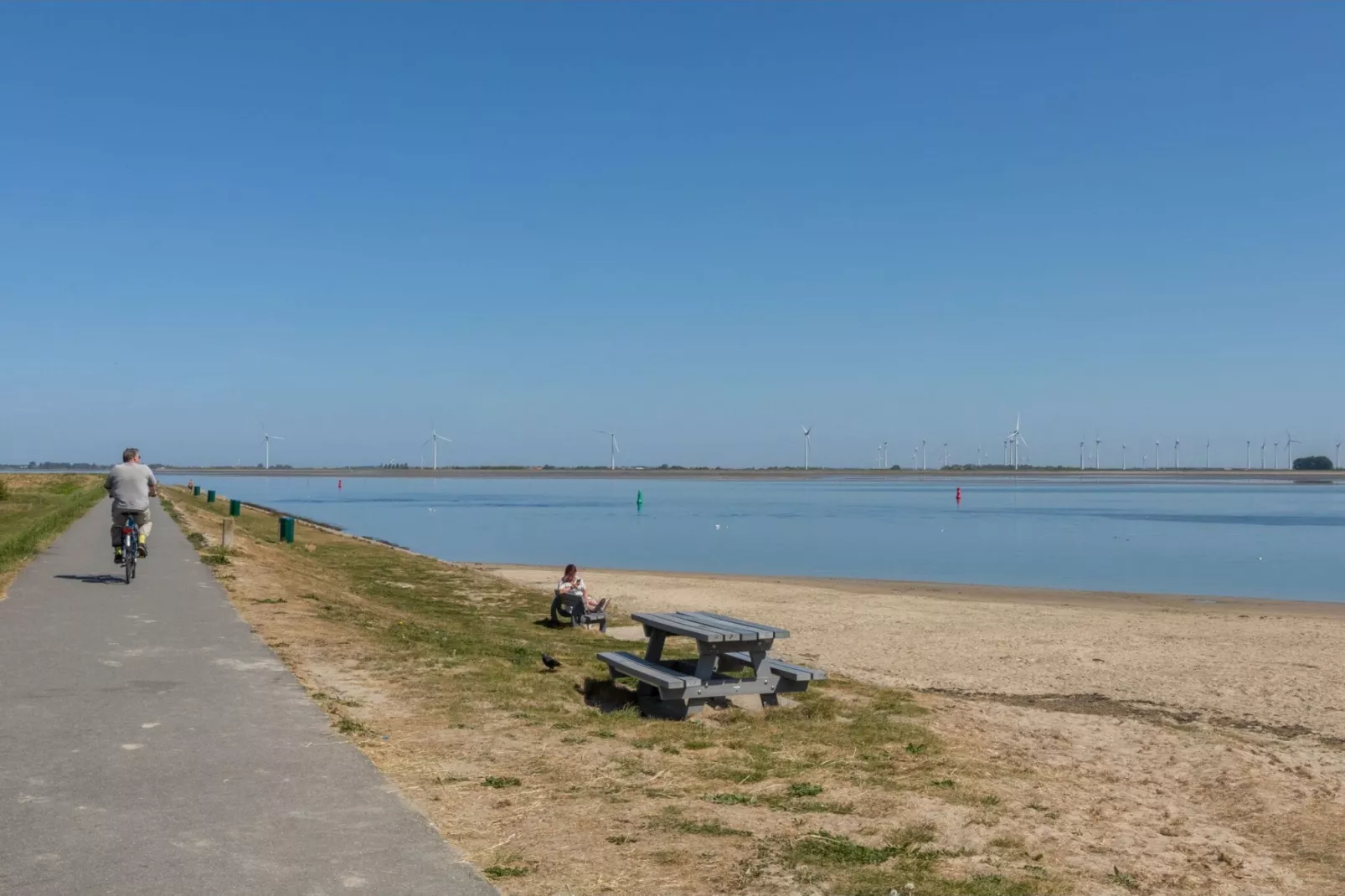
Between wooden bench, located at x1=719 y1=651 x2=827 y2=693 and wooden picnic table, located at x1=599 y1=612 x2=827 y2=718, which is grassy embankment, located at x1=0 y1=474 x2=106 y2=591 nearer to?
wooden picnic table, located at x1=599 y1=612 x2=827 y2=718

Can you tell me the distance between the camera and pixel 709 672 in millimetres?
9945

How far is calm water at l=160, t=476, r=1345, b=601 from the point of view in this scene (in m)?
34.1

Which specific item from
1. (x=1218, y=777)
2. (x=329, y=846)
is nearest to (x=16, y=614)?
(x=329, y=846)

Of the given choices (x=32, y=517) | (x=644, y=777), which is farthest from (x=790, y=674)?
(x=32, y=517)

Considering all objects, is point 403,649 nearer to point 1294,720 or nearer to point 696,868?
point 696,868

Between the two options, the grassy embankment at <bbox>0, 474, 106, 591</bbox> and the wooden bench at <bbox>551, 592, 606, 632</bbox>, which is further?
the grassy embankment at <bbox>0, 474, 106, 591</bbox>

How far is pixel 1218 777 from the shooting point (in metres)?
8.77

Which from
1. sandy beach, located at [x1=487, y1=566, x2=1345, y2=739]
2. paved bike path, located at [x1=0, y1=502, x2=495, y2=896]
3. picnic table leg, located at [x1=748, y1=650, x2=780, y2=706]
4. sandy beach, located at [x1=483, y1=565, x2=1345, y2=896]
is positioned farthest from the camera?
sandy beach, located at [x1=487, y1=566, x2=1345, y2=739]

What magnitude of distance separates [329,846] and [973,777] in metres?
4.65

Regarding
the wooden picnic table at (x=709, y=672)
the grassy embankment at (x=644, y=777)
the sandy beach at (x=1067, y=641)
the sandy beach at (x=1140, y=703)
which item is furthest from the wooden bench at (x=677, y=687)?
the sandy beach at (x=1067, y=641)

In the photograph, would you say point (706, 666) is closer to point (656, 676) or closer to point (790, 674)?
point (656, 676)

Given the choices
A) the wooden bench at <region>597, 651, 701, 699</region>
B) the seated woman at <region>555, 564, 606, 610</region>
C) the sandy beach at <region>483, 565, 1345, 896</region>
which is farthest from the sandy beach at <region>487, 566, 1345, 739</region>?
the wooden bench at <region>597, 651, 701, 699</region>

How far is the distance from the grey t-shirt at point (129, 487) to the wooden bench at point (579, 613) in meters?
6.31

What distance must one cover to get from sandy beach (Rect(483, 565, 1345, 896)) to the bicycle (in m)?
8.98
